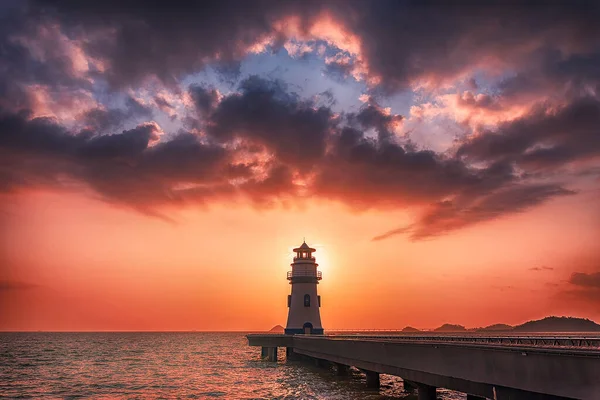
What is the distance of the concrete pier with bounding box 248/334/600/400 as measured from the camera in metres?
Answer: 16.2

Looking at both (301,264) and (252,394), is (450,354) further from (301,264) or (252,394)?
(301,264)

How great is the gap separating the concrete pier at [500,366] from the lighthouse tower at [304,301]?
31868mm

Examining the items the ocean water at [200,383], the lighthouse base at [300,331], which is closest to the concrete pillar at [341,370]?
the ocean water at [200,383]

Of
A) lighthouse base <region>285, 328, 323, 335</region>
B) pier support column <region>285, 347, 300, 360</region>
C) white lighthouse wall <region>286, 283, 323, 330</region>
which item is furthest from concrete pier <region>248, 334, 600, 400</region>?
pier support column <region>285, 347, 300, 360</region>

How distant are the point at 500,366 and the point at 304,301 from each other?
4839 centimetres

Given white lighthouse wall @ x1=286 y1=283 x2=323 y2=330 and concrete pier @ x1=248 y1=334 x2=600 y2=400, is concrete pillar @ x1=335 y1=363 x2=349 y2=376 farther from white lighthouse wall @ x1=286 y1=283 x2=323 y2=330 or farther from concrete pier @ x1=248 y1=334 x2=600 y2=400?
white lighthouse wall @ x1=286 y1=283 x2=323 y2=330

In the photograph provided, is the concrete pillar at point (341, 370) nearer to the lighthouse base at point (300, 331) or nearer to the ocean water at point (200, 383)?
the ocean water at point (200, 383)

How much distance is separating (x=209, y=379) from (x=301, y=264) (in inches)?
849

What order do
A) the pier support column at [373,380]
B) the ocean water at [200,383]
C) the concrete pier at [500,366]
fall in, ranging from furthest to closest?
the ocean water at [200,383]
the pier support column at [373,380]
the concrete pier at [500,366]

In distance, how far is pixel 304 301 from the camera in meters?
67.1

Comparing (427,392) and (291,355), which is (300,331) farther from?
(427,392)

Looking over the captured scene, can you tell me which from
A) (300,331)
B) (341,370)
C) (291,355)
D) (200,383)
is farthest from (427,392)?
(291,355)

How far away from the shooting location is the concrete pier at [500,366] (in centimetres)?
1620

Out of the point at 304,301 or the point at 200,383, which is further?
the point at 304,301
